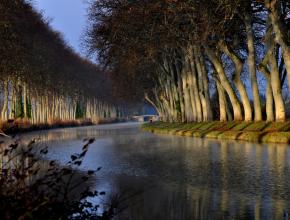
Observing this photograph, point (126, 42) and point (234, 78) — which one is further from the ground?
point (126, 42)

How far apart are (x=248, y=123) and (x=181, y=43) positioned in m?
10.6

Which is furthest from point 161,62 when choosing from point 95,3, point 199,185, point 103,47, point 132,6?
point 199,185

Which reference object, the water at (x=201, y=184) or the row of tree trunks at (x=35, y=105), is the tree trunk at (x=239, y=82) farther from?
the row of tree trunks at (x=35, y=105)

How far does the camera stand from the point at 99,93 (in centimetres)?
12000

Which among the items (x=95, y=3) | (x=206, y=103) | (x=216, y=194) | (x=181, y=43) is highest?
(x=95, y=3)

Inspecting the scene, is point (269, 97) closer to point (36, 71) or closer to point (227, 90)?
point (227, 90)

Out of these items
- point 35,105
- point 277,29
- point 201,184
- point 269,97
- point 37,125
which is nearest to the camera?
point 201,184

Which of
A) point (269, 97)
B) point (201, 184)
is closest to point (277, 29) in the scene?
point (269, 97)

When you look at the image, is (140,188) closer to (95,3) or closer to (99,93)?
(95,3)

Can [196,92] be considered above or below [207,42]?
below

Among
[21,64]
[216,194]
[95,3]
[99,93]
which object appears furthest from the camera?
[99,93]

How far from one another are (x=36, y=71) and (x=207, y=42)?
29.3 m

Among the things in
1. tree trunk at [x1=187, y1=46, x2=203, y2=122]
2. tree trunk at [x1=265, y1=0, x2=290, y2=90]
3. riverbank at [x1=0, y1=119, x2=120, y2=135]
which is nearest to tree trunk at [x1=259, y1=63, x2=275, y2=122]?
tree trunk at [x1=265, y1=0, x2=290, y2=90]

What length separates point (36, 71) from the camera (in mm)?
56500
